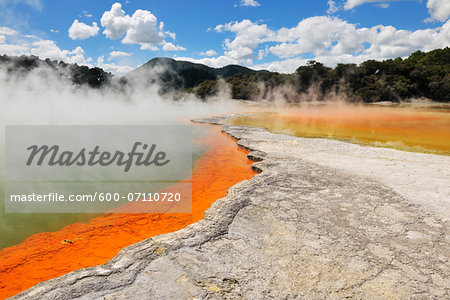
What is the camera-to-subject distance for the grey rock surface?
1973 millimetres

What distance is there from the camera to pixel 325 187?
3916 millimetres

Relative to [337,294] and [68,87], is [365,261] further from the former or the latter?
[68,87]

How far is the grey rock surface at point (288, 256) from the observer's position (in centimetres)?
197

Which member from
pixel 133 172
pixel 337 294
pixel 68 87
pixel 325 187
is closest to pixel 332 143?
pixel 325 187

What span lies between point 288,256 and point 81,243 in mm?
2298

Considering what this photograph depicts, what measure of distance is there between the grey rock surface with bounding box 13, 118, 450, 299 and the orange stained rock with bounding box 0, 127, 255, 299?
0.55 metres

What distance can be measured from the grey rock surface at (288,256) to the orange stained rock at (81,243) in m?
0.55

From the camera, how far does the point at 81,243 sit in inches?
121

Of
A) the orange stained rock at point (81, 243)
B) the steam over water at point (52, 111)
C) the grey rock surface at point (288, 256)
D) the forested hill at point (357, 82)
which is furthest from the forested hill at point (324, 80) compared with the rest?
the grey rock surface at point (288, 256)

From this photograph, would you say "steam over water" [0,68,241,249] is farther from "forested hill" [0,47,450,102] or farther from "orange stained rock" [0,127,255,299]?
"forested hill" [0,47,450,102]

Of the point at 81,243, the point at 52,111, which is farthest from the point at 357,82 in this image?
the point at 81,243

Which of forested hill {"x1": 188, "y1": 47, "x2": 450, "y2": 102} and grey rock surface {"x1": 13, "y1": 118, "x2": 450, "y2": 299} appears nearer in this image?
grey rock surface {"x1": 13, "y1": 118, "x2": 450, "y2": 299}

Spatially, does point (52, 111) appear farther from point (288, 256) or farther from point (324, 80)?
point (324, 80)

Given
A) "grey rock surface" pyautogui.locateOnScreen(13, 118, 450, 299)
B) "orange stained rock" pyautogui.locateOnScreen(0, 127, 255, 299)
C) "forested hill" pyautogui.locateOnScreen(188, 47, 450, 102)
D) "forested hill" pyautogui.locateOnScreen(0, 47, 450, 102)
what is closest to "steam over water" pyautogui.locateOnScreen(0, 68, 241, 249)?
"orange stained rock" pyautogui.locateOnScreen(0, 127, 255, 299)
